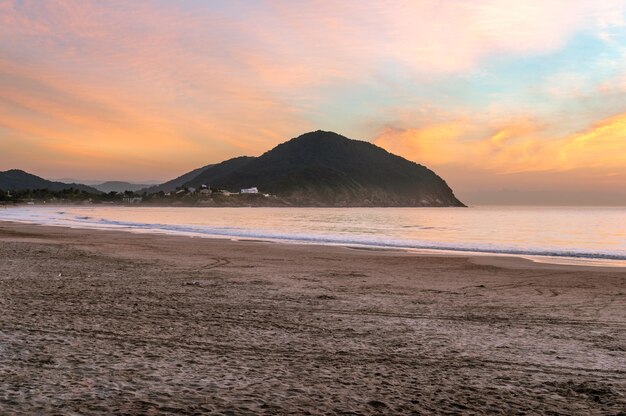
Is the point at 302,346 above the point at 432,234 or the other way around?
the other way around

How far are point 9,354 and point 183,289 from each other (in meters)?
6.60

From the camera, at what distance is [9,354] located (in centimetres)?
623

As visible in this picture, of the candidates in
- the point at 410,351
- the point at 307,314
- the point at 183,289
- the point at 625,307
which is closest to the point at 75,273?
the point at 183,289

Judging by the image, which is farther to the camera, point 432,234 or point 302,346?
point 432,234

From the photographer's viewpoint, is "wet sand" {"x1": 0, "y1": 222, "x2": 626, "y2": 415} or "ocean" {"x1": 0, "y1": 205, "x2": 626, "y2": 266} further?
"ocean" {"x1": 0, "y1": 205, "x2": 626, "y2": 266}

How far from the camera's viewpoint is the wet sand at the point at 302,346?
507cm

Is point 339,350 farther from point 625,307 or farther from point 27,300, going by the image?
point 625,307

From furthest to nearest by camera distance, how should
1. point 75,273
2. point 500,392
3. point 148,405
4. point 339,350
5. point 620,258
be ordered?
point 620,258, point 75,273, point 339,350, point 500,392, point 148,405

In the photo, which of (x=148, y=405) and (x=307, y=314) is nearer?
(x=148, y=405)

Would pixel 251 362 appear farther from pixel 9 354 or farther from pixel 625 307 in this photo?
pixel 625 307

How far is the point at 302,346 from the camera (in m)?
7.31

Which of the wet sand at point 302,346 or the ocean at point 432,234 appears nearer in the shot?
the wet sand at point 302,346

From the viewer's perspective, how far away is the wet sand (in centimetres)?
507

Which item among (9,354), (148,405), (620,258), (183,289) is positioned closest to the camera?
(148,405)
